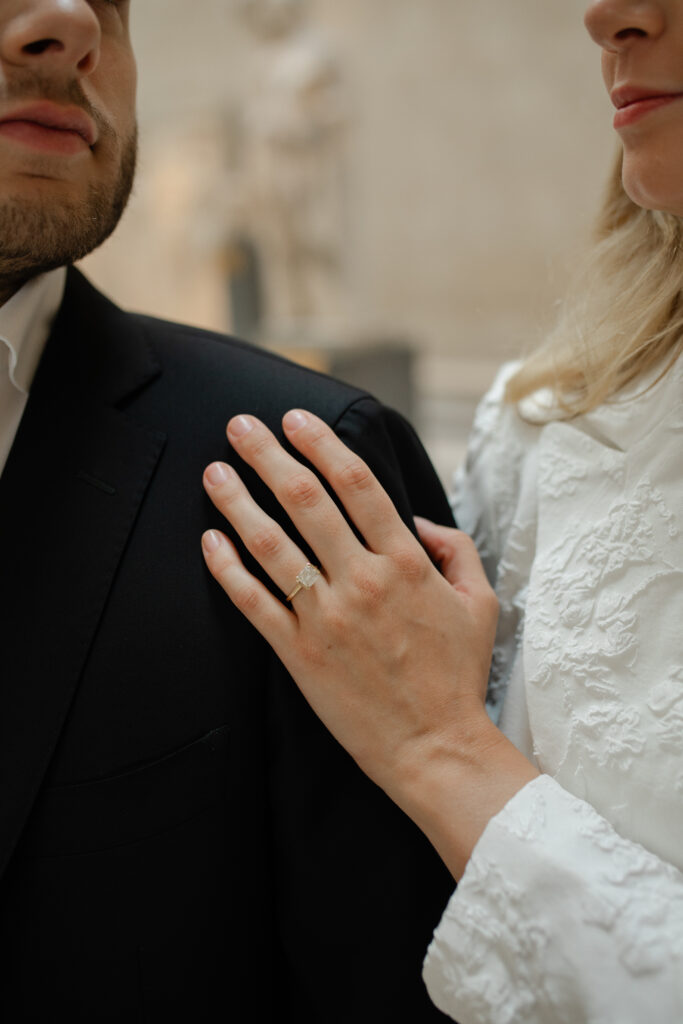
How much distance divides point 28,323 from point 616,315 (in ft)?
2.53

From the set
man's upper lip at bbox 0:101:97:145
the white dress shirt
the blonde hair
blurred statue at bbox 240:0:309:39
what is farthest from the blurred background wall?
man's upper lip at bbox 0:101:97:145

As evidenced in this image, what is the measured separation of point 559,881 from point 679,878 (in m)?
0.12

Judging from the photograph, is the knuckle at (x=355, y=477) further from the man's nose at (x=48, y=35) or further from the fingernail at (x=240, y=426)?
the man's nose at (x=48, y=35)

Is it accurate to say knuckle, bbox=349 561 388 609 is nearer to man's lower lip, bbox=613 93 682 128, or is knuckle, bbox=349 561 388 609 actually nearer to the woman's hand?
the woman's hand

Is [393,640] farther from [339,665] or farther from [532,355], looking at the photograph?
[532,355]

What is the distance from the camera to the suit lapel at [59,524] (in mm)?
938

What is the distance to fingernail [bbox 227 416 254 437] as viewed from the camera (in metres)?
1.06

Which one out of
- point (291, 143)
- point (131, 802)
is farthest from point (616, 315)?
Result: point (291, 143)

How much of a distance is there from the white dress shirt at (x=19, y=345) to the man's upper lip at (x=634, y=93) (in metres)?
0.70

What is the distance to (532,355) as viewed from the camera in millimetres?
1396

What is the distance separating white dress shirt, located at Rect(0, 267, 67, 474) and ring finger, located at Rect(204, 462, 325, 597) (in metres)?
0.27

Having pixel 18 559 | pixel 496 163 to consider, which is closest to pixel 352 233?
pixel 496 163

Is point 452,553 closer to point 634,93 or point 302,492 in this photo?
point 302,492

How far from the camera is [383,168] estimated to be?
24.8 ft
